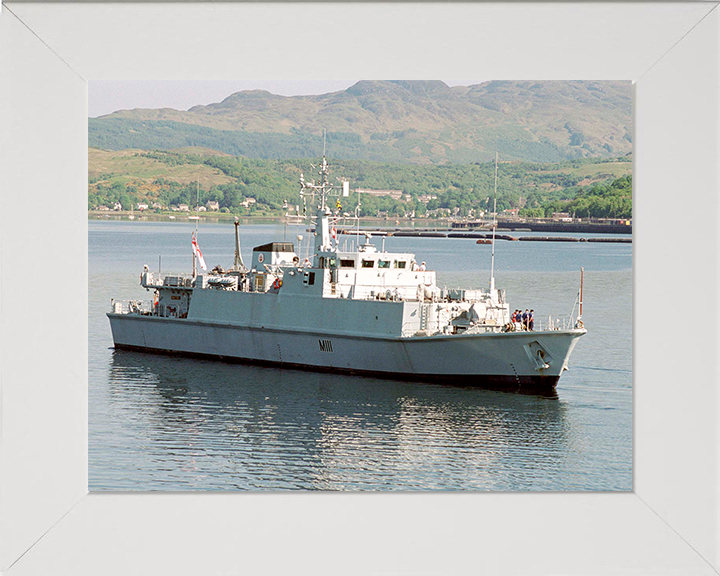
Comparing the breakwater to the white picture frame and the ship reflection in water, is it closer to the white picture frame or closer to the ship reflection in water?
the ship reflection in water

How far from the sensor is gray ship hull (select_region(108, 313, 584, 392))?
15375 mm

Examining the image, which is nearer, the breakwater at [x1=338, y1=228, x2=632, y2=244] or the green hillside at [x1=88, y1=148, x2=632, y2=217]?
the breakwater at [x1=338, y1=228, x2=632, y2=244]

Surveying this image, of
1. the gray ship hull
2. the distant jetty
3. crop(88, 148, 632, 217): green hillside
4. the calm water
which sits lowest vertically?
the calm water

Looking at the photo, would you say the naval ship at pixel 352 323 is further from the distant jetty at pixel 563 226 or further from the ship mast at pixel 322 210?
the distant jetty at pixel 563 226

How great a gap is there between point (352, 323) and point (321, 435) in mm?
4195

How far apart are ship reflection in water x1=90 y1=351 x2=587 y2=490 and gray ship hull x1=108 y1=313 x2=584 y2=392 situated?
30 cm

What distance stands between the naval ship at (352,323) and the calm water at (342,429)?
378 millimetres

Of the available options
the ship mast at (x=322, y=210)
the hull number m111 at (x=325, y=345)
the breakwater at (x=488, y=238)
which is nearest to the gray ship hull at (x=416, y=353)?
the hull number m111 at (x=325, y=345)

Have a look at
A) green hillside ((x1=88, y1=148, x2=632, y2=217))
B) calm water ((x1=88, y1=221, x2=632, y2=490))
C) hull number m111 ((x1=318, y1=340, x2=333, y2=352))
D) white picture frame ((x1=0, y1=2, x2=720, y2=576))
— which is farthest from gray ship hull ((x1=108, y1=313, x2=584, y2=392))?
green hillside ((x1=88, y1=148, x2=632, y2=217))

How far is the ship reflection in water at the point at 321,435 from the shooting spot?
10.3 metres
